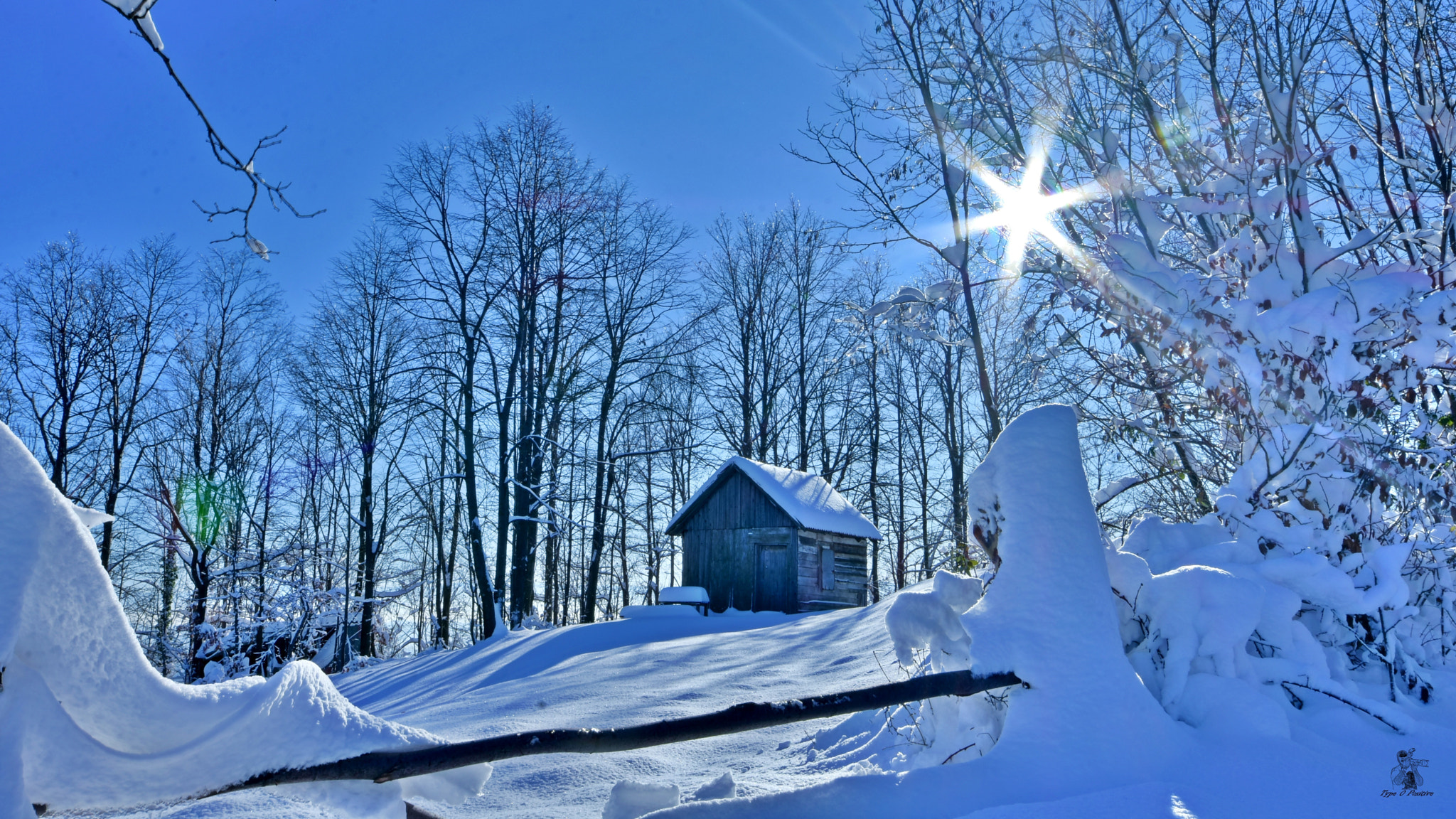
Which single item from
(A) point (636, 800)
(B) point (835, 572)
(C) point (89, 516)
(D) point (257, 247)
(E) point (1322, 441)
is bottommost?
(B) point (835, 572)

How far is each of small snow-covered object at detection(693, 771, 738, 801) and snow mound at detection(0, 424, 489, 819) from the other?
112 centimetres

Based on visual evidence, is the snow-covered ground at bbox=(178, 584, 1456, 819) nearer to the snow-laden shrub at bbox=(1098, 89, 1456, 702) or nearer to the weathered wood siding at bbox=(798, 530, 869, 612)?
the snow-laden shrub at bbox=(1098, 89, 1456, 702)

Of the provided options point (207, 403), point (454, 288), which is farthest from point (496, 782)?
point (207, 403)

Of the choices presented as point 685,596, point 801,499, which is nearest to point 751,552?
point 801,499

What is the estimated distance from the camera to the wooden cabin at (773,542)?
18203mm

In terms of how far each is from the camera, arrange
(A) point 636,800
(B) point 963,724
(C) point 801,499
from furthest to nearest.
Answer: (C) point 801,499, (B) point 963,724, (A) point 636,800

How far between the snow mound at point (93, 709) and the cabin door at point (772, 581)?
16554mm

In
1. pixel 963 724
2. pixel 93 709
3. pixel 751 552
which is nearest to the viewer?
pixel 93 709

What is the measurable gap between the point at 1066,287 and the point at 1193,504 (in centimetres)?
243

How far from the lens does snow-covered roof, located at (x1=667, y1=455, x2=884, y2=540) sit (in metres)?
18.2
